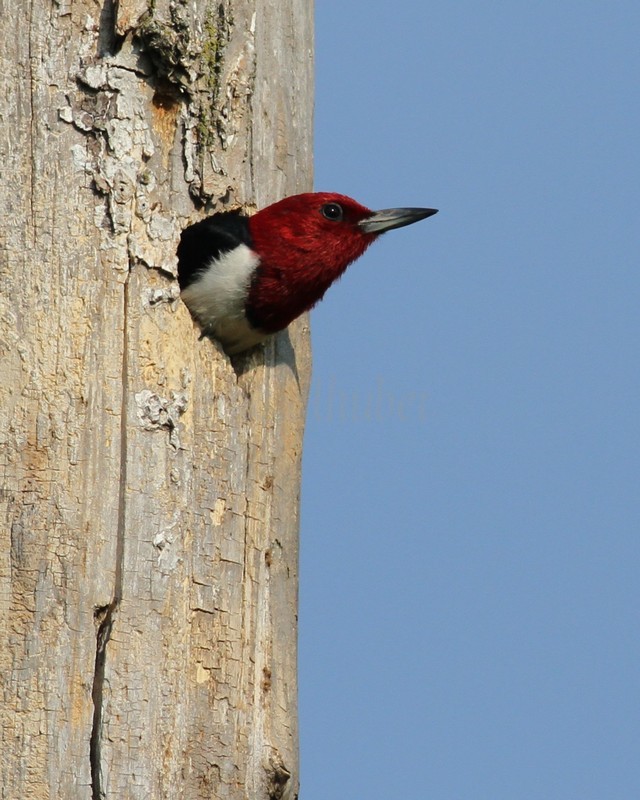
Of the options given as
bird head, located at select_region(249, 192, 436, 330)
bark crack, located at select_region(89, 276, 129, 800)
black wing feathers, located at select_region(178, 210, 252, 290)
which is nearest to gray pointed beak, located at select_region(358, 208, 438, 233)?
bird head, located at select_region(249, 192, 436, 330)

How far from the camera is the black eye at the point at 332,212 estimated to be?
4.84 meters

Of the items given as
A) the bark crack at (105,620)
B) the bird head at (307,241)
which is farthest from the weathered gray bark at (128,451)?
the bird head at (307,241)

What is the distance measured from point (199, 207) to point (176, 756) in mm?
1574

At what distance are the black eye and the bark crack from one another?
1117mm

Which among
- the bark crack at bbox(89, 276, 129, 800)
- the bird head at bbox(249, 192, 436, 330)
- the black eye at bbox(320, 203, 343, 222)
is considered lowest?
the bark crack at bbox(89, 276, 129, 800)

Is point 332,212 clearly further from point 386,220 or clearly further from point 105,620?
point 105,620

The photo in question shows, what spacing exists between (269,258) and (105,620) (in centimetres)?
146

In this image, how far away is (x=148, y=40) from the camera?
13.6 ft

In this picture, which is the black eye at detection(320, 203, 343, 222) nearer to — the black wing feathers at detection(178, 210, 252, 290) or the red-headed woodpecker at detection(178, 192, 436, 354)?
the red-headed woodpecker at detection(178, 192, 436, 354)

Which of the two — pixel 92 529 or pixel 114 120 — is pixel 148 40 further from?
pixel 92 529

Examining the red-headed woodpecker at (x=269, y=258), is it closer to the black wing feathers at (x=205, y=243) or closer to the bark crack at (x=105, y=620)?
the black wing feathers at (x=205, y=243)

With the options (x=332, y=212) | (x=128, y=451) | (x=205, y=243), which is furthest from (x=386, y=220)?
(x=128, y=451)

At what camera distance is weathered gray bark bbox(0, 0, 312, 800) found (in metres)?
3.65

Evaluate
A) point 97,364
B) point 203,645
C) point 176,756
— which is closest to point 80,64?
point 97,364
